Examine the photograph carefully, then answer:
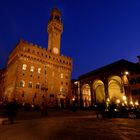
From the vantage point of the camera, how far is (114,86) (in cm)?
5350

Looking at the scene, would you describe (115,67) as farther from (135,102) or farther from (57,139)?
(57,139)

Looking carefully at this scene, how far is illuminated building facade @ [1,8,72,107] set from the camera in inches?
1779

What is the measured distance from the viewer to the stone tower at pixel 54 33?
59.1 m

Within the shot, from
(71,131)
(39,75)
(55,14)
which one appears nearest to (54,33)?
(55,14)

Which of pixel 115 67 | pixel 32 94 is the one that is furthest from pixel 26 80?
pixel 115 67

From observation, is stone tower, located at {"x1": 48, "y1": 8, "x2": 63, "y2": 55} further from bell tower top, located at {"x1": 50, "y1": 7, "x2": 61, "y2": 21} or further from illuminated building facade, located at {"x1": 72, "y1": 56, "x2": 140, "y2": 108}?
illuminated building facade, located at {"x1": 72, "y1": 56, "x2": 140, "y2": 108}

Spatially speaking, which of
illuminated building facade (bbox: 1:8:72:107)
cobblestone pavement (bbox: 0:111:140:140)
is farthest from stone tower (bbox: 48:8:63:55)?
cobblestone pavement (bbox: 0:111:140:140)

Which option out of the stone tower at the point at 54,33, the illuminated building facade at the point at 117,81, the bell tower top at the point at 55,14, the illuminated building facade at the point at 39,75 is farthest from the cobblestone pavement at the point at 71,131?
the bell tower top at the point at 55,14

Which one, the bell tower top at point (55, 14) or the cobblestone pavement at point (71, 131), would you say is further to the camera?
the bell tower top at point (55, 14)

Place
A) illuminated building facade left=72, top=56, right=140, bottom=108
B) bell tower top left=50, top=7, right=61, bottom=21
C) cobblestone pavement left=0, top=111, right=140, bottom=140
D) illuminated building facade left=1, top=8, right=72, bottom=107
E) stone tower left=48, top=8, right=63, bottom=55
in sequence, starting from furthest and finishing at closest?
bell tower top left=50, top=7, right=61, bottom=21, stone tower left=48, top=8, right=63, bottom=55, illuminated building facade left=1, top=8, right=72, bottom=107, illuminated building facade left=72, top=56, right=140, bottom=108, cobblestone pavement left=0, top=111, right=140, bottom=140

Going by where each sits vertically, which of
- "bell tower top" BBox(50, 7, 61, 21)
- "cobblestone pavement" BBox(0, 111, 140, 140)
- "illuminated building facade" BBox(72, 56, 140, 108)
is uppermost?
"bell tower top" BBox(50, 7, 61, 21)

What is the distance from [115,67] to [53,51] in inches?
1072

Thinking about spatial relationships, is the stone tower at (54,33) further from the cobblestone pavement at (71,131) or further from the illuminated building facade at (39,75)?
the cobblestone pavement at (71,131)

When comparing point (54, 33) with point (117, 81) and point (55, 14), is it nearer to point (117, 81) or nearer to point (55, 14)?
point (55, 14)
